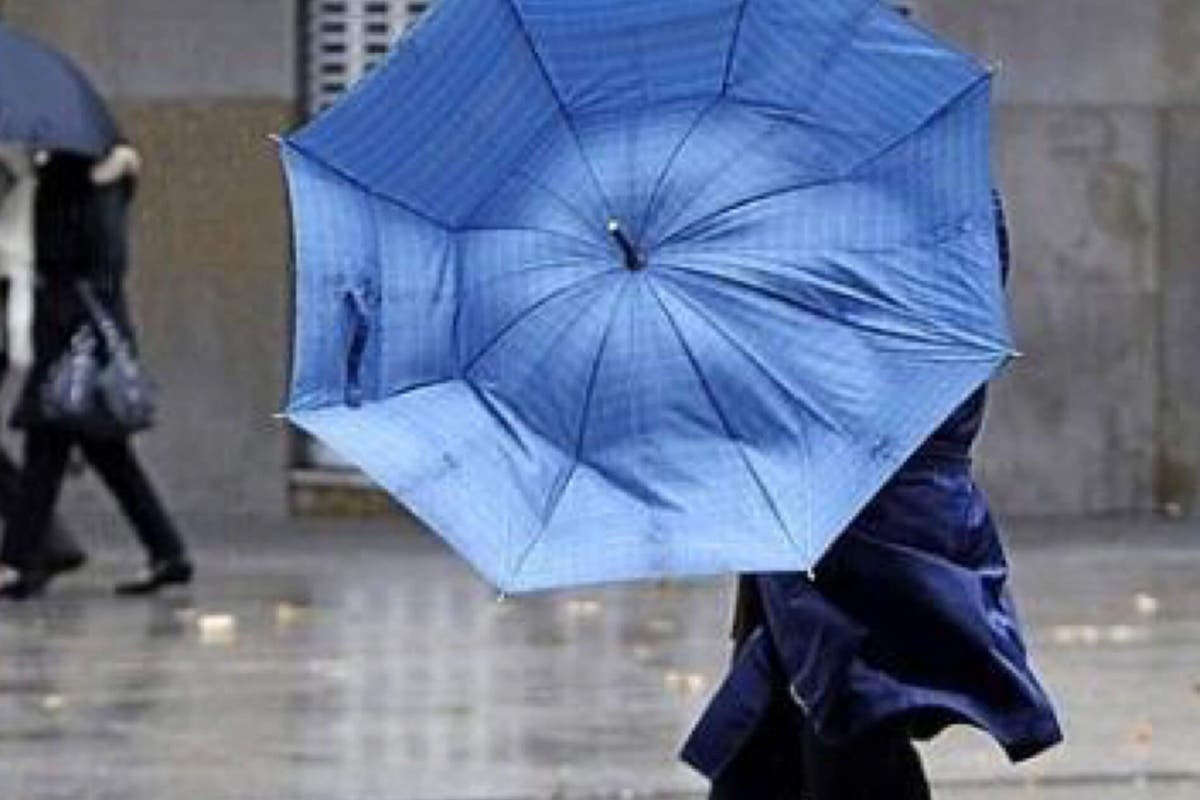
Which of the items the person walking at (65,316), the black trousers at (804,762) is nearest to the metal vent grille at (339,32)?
the person walking at (65,316)

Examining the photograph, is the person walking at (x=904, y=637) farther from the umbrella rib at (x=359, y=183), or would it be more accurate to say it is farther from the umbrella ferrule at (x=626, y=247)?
the umbrella rib at (x=359, y=183)

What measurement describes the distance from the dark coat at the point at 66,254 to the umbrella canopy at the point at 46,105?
0.67 ft

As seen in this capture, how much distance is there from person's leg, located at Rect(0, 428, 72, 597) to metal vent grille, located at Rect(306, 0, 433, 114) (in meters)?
2.96

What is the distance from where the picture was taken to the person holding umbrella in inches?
434

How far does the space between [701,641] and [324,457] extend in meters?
3.79

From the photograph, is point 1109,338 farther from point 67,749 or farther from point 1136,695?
point 67,749

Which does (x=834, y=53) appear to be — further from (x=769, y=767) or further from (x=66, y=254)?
(x=66, y=254)

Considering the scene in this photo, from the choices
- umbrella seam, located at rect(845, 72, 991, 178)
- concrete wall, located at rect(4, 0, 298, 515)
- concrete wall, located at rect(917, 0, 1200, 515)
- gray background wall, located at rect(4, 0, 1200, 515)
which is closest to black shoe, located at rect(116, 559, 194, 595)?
concrete wall, located at rect(4, 0, 298, 515)

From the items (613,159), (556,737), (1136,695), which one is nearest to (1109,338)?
(1136,695)

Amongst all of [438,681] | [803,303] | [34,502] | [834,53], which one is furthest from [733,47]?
[34,502]

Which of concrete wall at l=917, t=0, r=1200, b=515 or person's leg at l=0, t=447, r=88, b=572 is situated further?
concrete wall at l=917, t=0, r=1200, b=515

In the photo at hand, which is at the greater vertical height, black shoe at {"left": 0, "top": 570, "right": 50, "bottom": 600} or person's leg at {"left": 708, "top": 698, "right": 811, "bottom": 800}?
person's leg at {"left": 708, "top": 698, "right": 811, "bottom": 800}

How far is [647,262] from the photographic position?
522 cm

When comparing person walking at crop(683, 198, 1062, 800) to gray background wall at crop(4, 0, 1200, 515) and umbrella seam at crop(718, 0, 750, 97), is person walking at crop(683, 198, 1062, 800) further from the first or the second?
gray background wall at crop(4, 0, 1200, 515)
